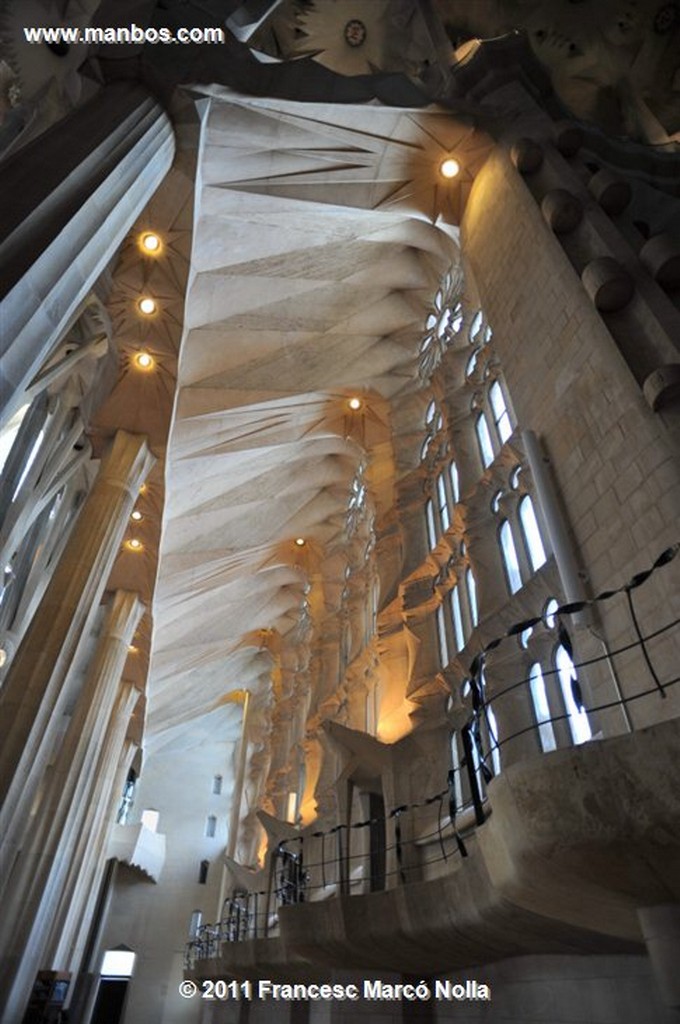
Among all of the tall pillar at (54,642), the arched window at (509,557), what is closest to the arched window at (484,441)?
the arched window at (509,557)

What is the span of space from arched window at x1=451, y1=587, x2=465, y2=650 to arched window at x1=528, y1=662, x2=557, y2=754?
9.46 feet

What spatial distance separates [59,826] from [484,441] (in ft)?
43.2

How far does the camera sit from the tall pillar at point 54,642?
1008 centimetres

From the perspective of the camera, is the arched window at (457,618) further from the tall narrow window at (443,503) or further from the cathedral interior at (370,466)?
the tall narrow window at (443,503)

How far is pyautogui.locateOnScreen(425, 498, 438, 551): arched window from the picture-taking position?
13758mm

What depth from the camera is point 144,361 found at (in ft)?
47.2

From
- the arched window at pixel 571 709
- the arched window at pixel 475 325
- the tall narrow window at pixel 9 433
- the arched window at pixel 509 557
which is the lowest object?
the arched window at pixel 571 709

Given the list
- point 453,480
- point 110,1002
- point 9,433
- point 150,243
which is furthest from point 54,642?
point 110,1002

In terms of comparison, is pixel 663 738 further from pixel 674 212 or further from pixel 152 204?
pixel 152 204

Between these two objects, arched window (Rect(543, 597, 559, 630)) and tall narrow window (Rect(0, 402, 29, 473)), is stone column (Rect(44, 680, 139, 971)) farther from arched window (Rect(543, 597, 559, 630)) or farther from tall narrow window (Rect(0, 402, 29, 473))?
arched window (Rect(543, 597, 559, 630))

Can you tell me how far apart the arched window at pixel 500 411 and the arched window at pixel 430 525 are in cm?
317

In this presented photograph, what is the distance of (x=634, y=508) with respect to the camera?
6379 mm

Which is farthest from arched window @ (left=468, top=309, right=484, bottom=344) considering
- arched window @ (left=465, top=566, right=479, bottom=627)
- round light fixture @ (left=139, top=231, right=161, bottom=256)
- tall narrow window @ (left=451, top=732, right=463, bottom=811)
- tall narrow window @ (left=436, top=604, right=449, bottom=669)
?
tall narrow window @ (left=451, top=732, right=463, bottom=811)

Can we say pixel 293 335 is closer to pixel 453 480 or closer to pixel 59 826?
pixel 453 480
